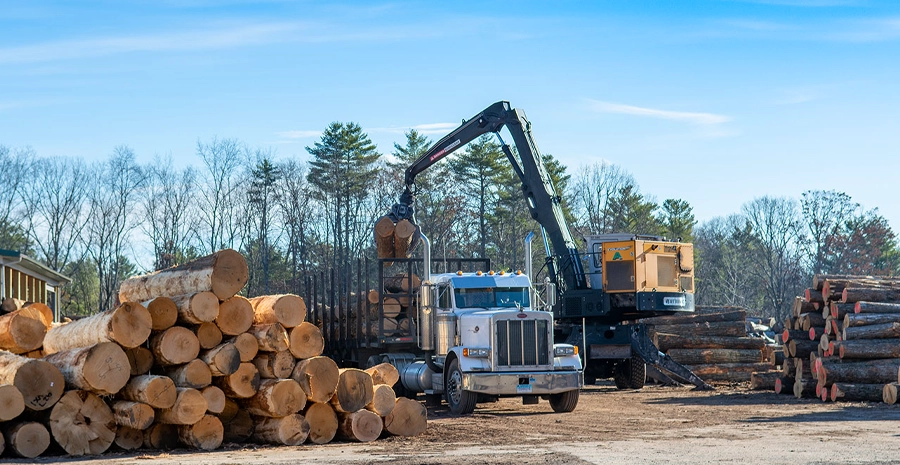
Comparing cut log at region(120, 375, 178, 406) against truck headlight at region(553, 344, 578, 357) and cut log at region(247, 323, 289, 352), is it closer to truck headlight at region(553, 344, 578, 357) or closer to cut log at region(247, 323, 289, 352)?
cut log at region(247, 323, 289, 352)

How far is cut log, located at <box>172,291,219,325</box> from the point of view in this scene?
13.6 meters

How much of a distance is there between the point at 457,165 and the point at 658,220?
1601cm

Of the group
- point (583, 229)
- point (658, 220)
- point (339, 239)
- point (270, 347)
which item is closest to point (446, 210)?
point (339, 239)

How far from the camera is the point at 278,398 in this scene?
13.8 metres

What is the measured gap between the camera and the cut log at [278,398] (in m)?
13.7

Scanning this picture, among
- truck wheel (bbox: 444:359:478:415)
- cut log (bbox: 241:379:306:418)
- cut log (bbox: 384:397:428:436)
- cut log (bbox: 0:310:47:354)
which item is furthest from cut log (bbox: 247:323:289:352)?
truck wheel (bbox: 444:359:478:415)

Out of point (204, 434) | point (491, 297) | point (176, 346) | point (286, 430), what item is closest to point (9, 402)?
point (176, 346)

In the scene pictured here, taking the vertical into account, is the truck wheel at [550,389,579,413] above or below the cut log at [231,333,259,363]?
below

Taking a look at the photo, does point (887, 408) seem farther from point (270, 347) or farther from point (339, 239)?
point (339, 239)

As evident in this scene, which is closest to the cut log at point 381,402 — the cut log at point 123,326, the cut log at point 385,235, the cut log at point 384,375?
the cut log at point 384,375

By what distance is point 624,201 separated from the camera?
6831 centimetres

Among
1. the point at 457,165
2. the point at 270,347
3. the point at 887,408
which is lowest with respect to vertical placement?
the point at 887,408

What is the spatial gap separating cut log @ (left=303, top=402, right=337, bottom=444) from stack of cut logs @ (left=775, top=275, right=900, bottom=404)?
11.3 meters

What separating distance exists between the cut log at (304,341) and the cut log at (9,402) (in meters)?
3.37
